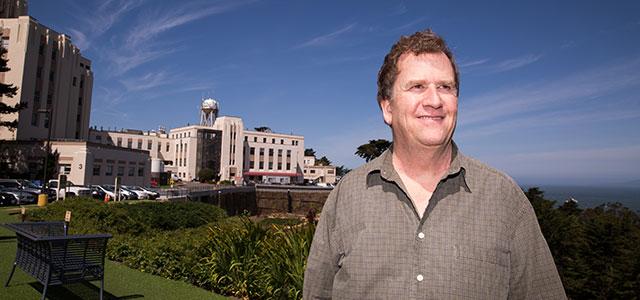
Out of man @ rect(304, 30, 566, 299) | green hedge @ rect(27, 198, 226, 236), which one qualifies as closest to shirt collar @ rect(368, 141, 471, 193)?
man @ rect(304, 30, 566, 299)

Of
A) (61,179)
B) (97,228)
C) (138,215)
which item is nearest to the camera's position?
(97,228)

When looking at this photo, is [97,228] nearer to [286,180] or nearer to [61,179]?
[61,179]

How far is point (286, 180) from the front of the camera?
9688 cm

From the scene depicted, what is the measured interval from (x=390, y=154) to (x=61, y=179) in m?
25.8

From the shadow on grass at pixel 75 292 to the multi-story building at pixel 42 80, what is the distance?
1810 inches

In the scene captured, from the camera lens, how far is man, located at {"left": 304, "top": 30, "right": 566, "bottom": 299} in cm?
208

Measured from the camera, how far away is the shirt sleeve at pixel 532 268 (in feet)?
6.82

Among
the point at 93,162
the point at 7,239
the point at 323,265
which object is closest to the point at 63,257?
the point at 323,265

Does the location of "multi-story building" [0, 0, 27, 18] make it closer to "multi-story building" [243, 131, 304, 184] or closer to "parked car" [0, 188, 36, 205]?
"multi-story building" [243, 131, 304, 184]

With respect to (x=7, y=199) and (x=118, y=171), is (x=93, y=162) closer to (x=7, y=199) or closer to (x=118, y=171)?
(x=118, y=171)

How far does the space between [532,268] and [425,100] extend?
1.02 meters

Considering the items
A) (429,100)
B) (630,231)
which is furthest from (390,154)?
(630,231)

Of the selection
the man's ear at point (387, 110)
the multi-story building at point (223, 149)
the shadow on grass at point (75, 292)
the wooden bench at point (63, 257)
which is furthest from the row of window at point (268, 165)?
the man's ear at point (387, 110)

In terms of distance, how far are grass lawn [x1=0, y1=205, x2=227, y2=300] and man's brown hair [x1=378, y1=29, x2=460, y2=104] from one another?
6206 mm
